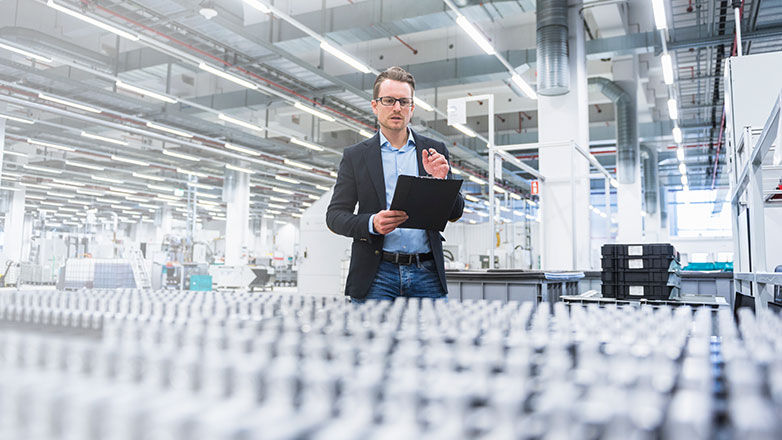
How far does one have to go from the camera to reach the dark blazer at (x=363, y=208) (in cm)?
148

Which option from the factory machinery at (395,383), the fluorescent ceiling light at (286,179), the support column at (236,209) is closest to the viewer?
the factory machinery at (395,383)

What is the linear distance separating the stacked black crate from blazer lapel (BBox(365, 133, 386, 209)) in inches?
120

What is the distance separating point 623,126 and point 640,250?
8349 mm

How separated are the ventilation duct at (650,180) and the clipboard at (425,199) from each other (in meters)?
17.0

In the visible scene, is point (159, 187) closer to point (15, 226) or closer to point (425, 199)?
point (15, 226)

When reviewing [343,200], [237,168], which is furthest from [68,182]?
[343,200]

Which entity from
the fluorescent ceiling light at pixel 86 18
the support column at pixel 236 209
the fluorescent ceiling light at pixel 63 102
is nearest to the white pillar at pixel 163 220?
the support column at pixel 236 209

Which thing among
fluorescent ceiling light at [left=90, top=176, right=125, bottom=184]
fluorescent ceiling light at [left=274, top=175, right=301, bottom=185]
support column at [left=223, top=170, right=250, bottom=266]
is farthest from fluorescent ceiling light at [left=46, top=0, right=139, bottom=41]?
fluorescent ceiling light at [left=90, top=176, right=125, bottom=184]

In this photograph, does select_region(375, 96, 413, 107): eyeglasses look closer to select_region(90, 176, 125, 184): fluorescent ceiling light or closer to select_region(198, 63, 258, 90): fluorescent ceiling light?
select_region(198, 63, 258, 90): fluorescent ceiling light

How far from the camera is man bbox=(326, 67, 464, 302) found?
1477 millimetres

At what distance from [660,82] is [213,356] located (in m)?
15.1

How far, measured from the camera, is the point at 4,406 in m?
0.34

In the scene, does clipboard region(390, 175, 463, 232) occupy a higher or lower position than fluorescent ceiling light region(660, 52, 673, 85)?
lower

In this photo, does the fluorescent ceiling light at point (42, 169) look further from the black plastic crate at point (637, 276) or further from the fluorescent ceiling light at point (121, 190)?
the black plastic crate at point (637, 276)
